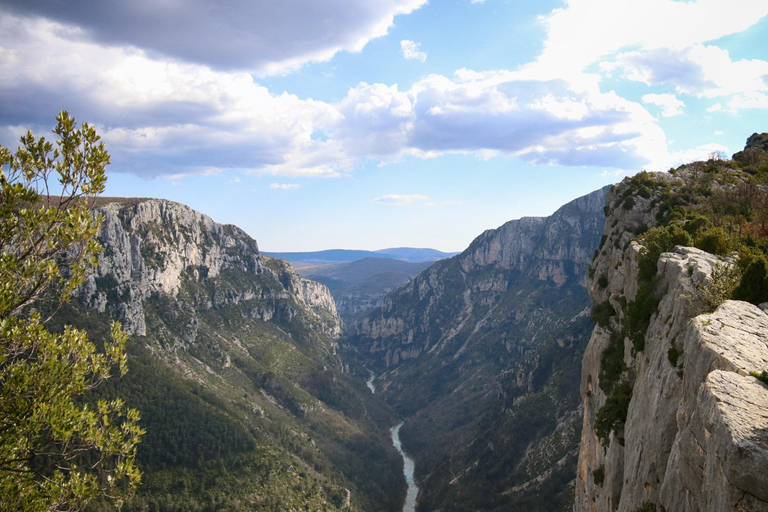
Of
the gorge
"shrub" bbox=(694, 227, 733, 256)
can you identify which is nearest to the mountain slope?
the gorge

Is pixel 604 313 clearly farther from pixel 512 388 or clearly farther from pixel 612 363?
pixel 512 388

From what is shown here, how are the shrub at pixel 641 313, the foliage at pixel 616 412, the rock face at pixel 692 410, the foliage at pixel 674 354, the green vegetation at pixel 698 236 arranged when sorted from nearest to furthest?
the rock face at pixel 692 410 < the foliage at pixel 674 354 < the green vegetation at pixel 698 236 < the shrub at pixel 641 313 < the foliage at pixel 616 412

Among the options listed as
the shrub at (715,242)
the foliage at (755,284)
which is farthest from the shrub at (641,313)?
the foliage at (755,284)

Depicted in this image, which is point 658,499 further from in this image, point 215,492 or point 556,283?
point 556,283

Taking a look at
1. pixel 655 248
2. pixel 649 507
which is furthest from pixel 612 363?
pixel 649 507

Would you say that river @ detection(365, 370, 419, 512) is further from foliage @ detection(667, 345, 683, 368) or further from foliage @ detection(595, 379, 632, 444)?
foliage @ detection(667, 345, 683, 368)

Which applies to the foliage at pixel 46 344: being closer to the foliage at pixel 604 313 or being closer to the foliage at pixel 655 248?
the foliage at pixel 655 248
